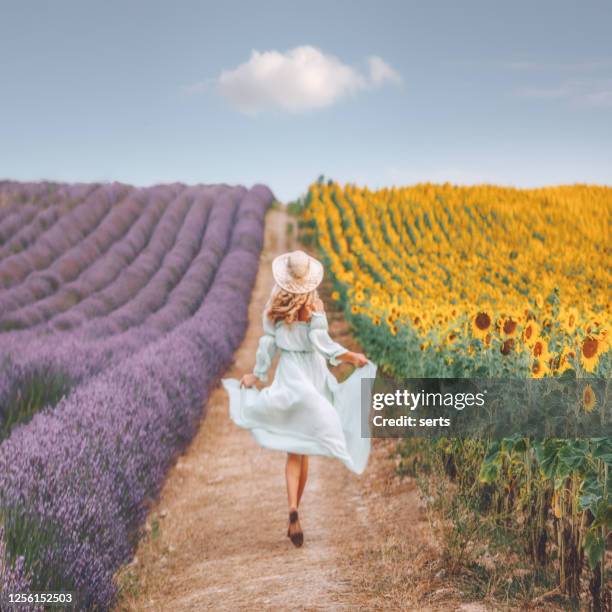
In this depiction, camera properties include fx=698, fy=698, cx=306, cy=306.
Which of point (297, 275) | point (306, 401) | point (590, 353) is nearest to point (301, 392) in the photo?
point (306, 401)

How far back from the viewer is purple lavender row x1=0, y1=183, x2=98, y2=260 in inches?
682

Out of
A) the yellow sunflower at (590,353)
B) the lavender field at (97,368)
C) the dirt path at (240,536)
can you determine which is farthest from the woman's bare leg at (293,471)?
the yellow sunflower at (590,353)

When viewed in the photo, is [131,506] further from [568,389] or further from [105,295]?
[105,295]

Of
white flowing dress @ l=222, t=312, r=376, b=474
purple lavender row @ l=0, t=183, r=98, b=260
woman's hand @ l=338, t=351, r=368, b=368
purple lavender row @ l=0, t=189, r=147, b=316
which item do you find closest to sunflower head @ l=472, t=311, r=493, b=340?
white flowing dress @ l=222, t=312, r=376, b=474

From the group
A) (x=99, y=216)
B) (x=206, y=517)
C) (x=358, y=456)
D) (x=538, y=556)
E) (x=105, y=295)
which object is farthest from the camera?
(x=99, y=216)

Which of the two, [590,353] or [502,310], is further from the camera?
[502,310]

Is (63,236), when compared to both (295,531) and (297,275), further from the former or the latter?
(295,531)

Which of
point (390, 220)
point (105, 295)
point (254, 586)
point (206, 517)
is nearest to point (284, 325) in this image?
point (254, 586)

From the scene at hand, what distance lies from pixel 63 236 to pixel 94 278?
4295mm

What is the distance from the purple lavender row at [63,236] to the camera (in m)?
14.9

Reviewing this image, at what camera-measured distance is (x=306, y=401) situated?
3.83 metres

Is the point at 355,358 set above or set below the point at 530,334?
below

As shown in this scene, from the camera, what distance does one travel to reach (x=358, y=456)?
3.89 metres

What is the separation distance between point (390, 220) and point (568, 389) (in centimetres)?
1896
